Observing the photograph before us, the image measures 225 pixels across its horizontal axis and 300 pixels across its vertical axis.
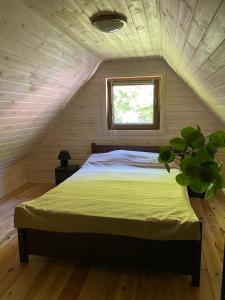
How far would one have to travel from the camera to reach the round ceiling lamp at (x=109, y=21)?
204 cm

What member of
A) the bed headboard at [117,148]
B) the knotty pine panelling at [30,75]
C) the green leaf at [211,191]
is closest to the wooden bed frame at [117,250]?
the green leaf at [211,191]

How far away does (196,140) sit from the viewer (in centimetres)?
87

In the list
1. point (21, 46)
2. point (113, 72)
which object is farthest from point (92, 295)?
point (113, 72)

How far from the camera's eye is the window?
418cm

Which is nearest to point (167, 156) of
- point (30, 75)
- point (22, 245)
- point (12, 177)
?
point (22, 245)

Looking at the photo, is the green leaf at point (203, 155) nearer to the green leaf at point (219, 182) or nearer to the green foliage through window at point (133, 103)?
the green leaf at point (219, 182)

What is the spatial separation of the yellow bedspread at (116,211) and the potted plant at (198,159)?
116cm

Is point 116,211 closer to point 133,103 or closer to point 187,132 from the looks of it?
point 187,132

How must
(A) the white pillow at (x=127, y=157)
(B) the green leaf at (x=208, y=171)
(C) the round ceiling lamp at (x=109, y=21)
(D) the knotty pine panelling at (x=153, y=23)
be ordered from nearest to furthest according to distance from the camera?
(B) the green leaf at (x=208, y=171) → (D) the knotty pine panelling at (x=153, y=23) → (C) the round ceiling lamp at (x=109, y=21) → (A) the white pillow at (x=127, y=157)

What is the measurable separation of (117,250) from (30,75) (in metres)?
1.81

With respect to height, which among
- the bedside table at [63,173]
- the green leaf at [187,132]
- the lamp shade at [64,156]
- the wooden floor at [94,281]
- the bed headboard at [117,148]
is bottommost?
the wooden floor at [94,281]

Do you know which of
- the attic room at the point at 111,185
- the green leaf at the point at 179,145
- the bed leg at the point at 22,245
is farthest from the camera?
the bed leg at the point at 22,245

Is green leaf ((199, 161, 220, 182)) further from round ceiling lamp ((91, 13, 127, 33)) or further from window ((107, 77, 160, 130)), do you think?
window ((107, 77, 160, 130))

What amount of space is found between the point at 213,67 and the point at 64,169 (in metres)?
2.91
